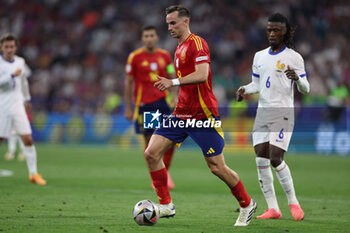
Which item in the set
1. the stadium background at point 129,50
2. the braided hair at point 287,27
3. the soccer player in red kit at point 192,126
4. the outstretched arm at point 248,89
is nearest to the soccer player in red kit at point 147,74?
the outstretched arm at point 248,89

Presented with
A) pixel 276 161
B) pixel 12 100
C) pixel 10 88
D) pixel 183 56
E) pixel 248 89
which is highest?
pixel 183 56

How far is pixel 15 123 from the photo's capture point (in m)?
11.4

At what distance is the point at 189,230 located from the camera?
22.0 feet

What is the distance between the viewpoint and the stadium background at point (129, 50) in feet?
73.4

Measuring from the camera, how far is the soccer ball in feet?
22.6

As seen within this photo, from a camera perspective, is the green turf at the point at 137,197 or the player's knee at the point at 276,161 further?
the player's knee at the point at 276,161

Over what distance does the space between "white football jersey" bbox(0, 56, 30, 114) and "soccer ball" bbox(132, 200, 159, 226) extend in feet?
17.1

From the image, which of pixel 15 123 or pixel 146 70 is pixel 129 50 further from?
pixel 15 123

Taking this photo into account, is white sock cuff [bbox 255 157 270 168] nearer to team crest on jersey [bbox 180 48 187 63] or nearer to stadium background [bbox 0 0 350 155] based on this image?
team crest on jersey [bbox 180 48 187 63]

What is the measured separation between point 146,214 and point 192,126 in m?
1.15

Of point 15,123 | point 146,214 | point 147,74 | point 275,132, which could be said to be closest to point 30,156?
point 15,123

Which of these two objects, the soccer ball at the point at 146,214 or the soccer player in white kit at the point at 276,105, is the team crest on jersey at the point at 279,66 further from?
the soccer ball at the point at 146,214

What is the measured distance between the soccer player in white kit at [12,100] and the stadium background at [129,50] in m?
11.9

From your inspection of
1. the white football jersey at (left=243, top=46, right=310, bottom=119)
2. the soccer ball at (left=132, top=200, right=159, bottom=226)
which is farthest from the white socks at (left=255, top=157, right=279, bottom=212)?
the soccer ball at (left=132, top=200, right=159, bottom=226)
